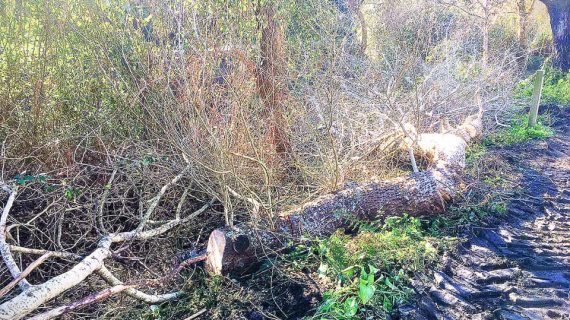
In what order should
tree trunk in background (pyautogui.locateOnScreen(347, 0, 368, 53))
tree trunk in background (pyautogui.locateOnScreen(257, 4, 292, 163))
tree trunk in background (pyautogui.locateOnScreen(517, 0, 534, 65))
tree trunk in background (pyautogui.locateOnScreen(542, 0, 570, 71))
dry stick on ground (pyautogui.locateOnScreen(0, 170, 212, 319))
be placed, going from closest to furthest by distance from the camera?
dry stick on ground (pyautogui.locateOnScreen(0, 170, 212, 319)) < tree trunk in background (pyautogui.locateOnScreen(257, 4, 292, 163)) < tree trunk in background (pyautogui.locateOnScreen(347, 0, 368, 53)) < tree trunk in background (pyautogui.locateOnScreen(542, 0, 570, 71)) < tree trunk in background (pyautogui.locateOnScreen(517, 0, 534, 65))

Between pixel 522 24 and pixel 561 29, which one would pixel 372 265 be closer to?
pixel 522 24

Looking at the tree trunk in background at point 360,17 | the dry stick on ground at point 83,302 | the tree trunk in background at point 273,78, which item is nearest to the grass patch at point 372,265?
the tree trunk in background at point 273,78

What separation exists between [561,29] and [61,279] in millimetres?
12024

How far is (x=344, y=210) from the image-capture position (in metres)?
4.00

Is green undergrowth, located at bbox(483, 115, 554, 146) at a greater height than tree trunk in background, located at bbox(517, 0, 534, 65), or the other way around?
tree trunk in background, located at bbox(517, 0, 534, 65)

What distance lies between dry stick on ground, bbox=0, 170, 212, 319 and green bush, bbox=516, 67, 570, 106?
8.46 m

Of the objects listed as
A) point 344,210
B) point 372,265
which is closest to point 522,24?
point 344,210

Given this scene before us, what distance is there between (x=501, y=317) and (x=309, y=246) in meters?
1.60

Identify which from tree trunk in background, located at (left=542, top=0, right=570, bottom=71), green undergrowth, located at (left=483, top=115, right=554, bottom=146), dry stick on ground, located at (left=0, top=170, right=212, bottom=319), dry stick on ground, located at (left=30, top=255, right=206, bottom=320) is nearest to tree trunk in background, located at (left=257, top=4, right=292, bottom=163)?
dry stick on ground, located at (left=0, top=170, right=212, bottom=319)

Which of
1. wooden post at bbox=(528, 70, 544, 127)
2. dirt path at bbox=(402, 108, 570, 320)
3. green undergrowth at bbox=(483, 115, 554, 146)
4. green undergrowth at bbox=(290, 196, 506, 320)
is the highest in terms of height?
wooden post at bbox=(528, 70, 544, 127)

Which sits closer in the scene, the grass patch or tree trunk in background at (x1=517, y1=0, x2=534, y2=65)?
the grass patch

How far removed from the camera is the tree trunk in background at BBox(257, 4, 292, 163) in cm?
418

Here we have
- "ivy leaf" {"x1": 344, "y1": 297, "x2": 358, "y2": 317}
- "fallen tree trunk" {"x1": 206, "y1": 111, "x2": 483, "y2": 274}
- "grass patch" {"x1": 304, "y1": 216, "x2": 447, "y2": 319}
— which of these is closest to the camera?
"ivy leaf" {"x1": 344, "y1": 297, "x2": 358, "y2": 317}

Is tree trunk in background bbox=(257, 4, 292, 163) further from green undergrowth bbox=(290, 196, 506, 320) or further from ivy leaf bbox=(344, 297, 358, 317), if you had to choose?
ivy leaf bbox=(344, 297, 358, 317)
